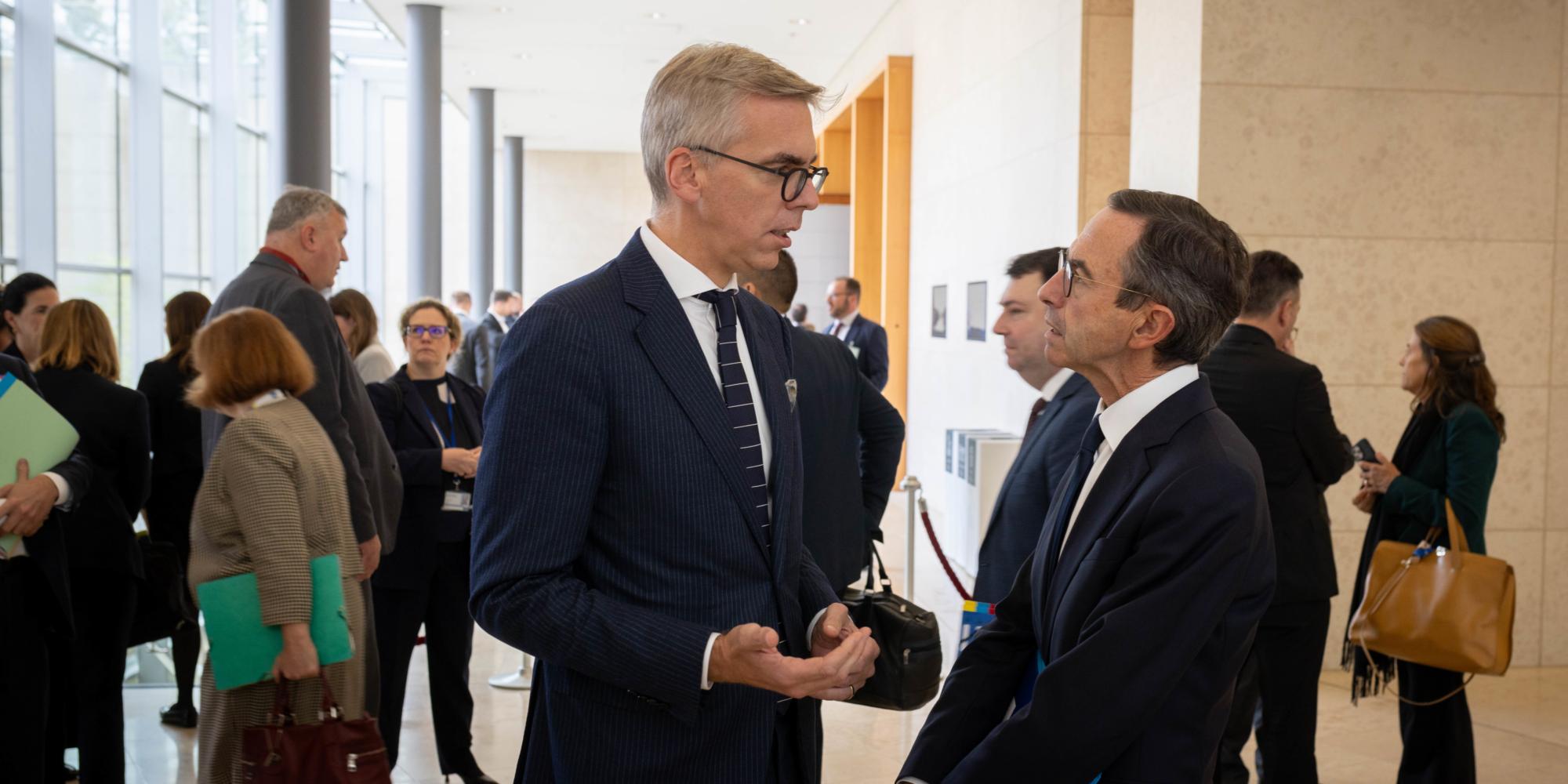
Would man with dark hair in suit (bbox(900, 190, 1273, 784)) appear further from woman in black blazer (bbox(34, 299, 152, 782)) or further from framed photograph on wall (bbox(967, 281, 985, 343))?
framed photograph on wall (bbox(967, 281, 985, 343))

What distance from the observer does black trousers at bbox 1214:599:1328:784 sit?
3.91m

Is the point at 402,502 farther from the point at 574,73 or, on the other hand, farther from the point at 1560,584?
the point at 574,73

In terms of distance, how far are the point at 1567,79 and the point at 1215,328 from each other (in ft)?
17.8

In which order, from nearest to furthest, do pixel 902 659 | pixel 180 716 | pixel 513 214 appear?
pixel 902 659, pixel 180 716, pixel 513 214

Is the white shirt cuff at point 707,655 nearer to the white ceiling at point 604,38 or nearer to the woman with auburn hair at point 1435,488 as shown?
A: the woman with auburn hair at point 1435,488

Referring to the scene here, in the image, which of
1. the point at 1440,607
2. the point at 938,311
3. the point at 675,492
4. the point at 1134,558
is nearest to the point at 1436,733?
the point at 1440,607

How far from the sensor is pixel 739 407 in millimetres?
1771

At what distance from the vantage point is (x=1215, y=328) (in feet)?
6.24

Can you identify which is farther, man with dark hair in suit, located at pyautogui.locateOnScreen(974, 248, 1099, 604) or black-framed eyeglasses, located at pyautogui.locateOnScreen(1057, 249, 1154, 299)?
man with dark hair in suit, located at pyautogui.locateOnScreen(974, 248, 1099, 604)

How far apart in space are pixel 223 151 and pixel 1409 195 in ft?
43.3

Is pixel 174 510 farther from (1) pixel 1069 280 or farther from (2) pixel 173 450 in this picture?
(1) pixel 1069 280

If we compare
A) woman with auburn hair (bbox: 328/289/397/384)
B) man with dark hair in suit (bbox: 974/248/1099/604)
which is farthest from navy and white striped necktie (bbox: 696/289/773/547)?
woman with auburn hair (bbox: 328/289/397/384)

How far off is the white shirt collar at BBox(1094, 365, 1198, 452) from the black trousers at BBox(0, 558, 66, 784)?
302 cm

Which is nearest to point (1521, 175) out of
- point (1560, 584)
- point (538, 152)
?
point (1560, 584)
